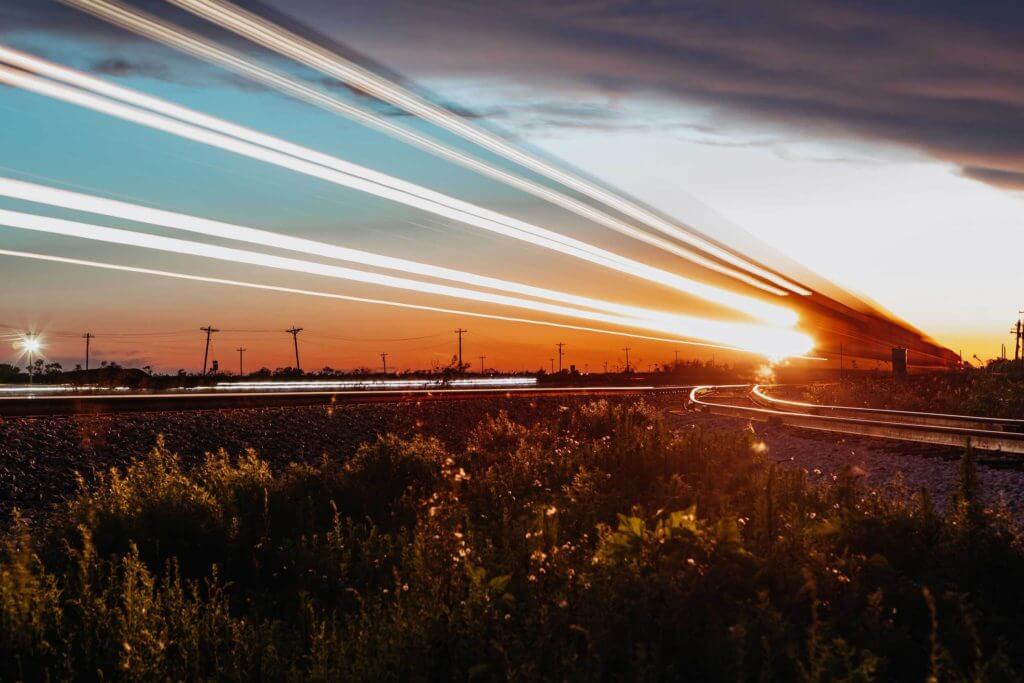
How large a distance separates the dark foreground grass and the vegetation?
12049mm

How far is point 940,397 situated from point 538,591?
64.6 ft

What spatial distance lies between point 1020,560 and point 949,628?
1.39 meters

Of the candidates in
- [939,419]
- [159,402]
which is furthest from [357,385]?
[939,419]

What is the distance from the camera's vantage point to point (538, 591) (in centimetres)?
561

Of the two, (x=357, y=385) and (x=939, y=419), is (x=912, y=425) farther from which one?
(x=357, y=385)

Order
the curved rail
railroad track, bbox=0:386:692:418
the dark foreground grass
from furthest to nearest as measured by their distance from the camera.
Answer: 1. railroad track, bbox=0:386:692:418
2. the curved rail
3. the dark foreground grass

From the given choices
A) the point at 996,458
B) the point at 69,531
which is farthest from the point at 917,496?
the point at 69,531

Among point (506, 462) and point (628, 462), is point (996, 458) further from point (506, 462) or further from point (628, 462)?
point (506, 462)

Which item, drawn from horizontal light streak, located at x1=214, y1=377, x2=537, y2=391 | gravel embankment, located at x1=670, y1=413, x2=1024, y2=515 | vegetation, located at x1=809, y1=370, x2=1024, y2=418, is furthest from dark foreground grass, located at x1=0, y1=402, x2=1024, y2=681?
horizontal light streak, located at x1=214, y1=377, x2=537, y2=391

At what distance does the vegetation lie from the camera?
1859cm

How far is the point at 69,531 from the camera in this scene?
836cm

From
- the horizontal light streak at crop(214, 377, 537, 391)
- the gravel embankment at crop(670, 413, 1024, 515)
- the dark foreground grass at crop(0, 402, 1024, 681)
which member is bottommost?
the dark foreground grass at crop(0, 402, 1024, 681)

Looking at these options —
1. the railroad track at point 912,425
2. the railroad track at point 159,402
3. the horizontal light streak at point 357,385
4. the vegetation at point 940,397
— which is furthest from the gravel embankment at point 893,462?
the horizontal light streak at point 357,385

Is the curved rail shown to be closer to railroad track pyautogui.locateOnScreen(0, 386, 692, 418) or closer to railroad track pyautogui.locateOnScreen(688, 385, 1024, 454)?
railroad track pyautogui.locateOnScreen(688, 385, 1024, 454)
